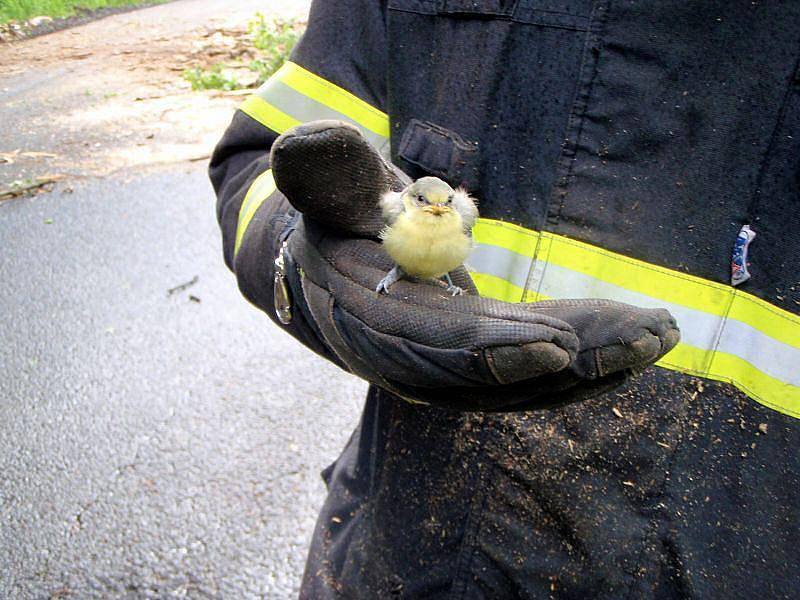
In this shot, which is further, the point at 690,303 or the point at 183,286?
the point at 183,286

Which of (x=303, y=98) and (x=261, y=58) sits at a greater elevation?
(x=303, y=98)

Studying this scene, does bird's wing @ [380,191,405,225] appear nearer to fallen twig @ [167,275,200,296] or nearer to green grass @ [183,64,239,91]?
fallen twig @ [167,275,200,296]

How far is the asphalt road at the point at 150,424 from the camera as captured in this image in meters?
2.80

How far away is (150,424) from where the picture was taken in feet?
11.2

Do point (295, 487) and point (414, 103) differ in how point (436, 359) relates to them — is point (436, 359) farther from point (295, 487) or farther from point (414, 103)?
point (295, 487)

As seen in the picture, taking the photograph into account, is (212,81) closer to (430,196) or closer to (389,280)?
(430,196)

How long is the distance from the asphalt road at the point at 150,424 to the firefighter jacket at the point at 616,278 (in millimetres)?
1369

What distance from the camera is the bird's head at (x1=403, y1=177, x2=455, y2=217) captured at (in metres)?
1.61

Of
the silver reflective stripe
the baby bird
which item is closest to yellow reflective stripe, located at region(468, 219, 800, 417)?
the baby bird

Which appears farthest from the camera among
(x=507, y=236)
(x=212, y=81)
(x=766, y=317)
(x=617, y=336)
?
(x=212, y=81)

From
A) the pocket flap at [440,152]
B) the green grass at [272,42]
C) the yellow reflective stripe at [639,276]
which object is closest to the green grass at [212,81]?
the green grass at [272,42]

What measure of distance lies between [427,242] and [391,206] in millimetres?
124

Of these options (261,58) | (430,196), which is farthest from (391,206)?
(261,58)

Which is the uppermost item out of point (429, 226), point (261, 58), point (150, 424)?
point (429, 226)
